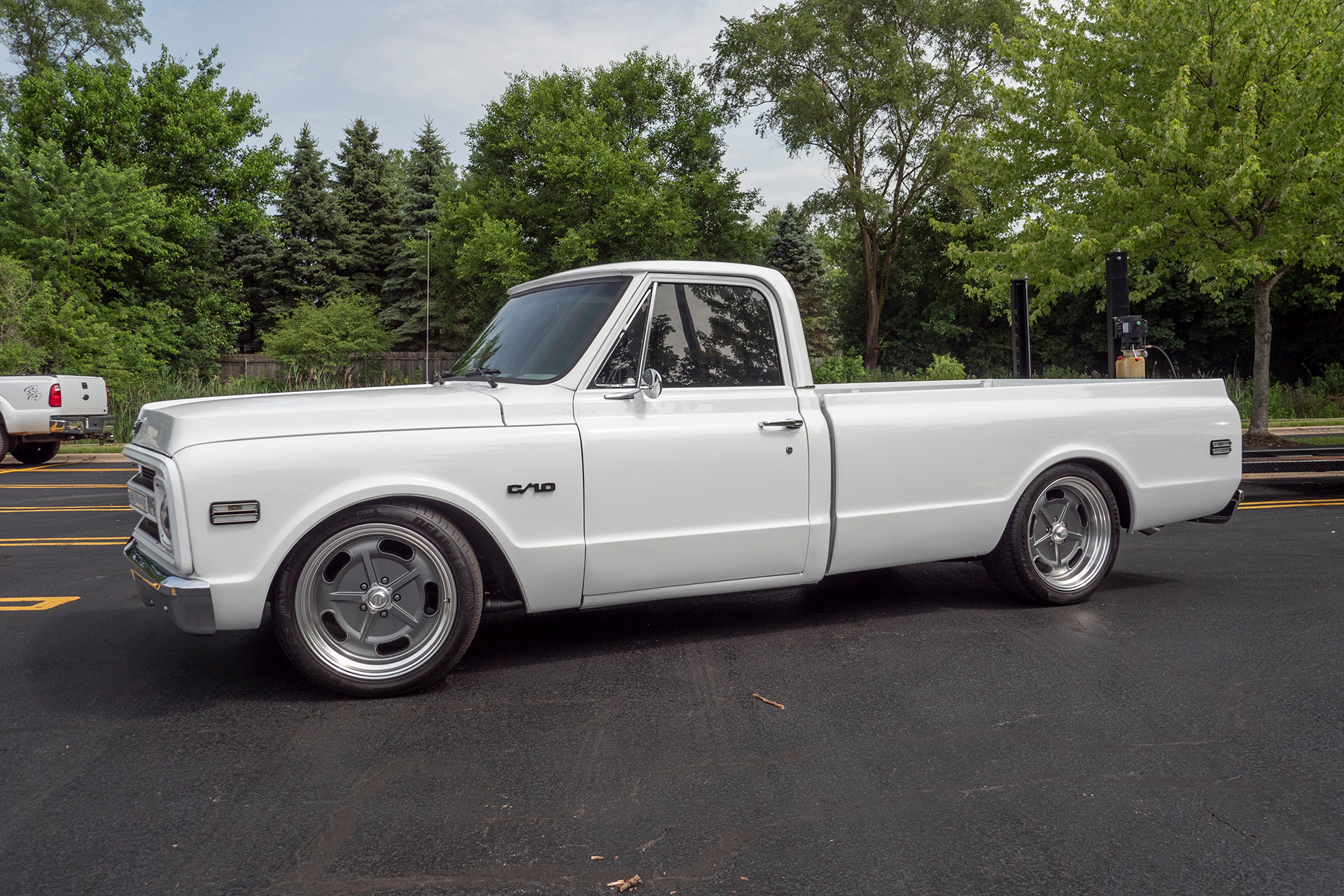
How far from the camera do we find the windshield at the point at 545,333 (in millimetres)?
4820

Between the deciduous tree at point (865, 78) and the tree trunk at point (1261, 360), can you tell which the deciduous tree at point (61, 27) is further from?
the tree trunk at point (1261, 360)

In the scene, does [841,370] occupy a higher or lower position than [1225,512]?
higher

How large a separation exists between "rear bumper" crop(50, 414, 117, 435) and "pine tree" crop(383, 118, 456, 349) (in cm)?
3218

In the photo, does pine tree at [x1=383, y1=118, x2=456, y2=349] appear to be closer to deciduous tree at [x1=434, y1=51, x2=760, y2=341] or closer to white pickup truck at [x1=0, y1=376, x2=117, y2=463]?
deciduous tree at [x1=434, y1=51, x2=760, y2=341]

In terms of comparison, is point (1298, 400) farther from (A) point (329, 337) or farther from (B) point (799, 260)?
(A) point (329, 337)

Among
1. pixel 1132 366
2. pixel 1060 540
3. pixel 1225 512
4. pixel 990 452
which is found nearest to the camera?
pixel 990 452

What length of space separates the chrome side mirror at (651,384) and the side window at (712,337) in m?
0.18

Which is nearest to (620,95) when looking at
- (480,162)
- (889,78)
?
(480,162)

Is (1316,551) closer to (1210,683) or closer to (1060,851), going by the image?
(1210,683)

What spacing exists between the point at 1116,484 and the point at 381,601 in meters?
4.44

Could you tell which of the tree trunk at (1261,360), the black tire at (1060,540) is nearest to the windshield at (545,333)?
the black tire at (1060,540)

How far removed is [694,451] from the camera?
15.6 ft

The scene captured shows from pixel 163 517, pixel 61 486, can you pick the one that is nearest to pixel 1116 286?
pixel 163 517

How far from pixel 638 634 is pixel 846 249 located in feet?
147
